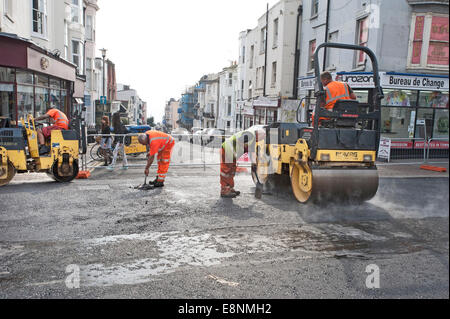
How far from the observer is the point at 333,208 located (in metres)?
6.28

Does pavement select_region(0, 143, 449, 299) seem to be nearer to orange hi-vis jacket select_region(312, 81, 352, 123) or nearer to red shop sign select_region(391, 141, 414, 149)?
orange hi-vis jacket select_region(312, 81, 352, 123)

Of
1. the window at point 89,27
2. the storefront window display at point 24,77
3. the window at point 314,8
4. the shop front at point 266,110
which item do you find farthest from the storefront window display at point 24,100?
the window at point 89,27

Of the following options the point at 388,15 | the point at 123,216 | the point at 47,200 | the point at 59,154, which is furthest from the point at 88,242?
the point at 388,15

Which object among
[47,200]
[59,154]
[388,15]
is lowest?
[47,200]

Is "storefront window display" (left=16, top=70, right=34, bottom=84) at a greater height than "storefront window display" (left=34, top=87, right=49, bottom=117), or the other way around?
"storefront window display" (left=16, top=70, right=34, bottom=84)

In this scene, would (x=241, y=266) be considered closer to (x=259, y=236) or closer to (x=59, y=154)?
(x=259, y=236)

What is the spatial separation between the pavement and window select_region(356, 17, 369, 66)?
33.4 feet

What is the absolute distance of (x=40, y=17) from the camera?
52.9 ft

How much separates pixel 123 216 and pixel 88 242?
1266 millimetres

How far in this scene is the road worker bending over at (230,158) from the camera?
7500 mm

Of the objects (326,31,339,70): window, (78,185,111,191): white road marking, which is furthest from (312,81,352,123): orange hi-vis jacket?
(326,31,339,70): window

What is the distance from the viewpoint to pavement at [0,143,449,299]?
3.28 m

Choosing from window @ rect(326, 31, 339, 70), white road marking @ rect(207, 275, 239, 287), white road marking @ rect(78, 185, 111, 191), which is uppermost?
window @ rect(326, 31, 339, 70)

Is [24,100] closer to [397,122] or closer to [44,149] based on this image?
[44,149]
